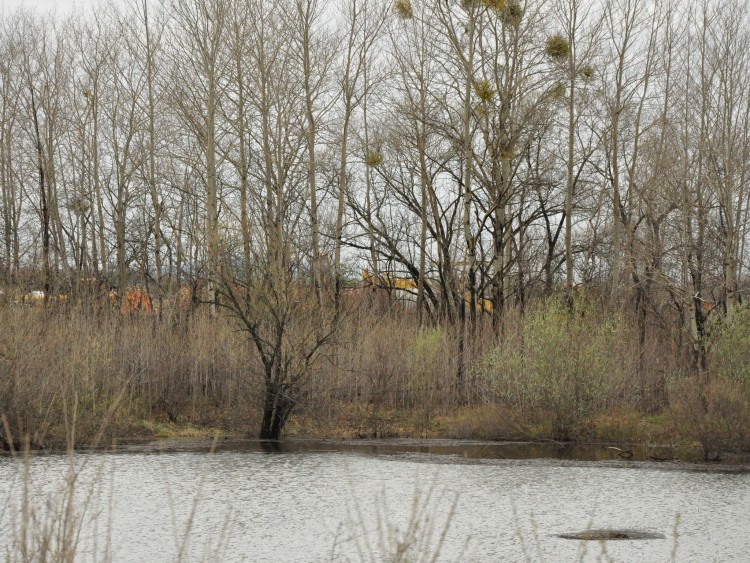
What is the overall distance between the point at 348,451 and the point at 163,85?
14.7 meters

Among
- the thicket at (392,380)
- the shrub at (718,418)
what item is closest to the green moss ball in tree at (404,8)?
the thicket at (392,380)

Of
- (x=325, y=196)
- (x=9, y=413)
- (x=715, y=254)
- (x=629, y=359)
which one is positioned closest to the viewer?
(x=9, y=413)

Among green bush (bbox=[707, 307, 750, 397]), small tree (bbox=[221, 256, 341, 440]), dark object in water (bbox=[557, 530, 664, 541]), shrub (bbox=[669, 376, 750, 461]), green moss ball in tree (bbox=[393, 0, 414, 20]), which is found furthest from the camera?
green moss ball in tree (bbox=[393, 0, 414, 20])

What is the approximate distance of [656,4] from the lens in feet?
100.0

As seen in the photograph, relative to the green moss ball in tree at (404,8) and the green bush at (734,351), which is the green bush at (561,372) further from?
the green moss ball in tree at (404,8)

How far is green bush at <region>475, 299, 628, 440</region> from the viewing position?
1920 cm

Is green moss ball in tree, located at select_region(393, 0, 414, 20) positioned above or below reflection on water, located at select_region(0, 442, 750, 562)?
above

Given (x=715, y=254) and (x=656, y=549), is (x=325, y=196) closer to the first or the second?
(x=715, y=254)

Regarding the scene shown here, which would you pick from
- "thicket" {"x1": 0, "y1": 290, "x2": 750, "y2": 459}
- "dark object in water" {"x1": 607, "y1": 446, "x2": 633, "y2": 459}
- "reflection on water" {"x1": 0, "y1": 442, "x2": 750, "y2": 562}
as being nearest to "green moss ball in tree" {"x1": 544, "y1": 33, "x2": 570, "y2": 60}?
"thicket" {"x1": 0, "y1": 290, "x2": 750, "y2": 459}

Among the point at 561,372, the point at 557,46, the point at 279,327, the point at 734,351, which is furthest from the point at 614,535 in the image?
the point at 557,46

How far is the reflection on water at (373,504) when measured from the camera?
9.25 metres

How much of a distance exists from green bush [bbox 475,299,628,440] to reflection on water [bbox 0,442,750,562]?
226cm

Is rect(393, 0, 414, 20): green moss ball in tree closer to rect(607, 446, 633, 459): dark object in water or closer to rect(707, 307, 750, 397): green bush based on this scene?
rect(707, 307, 750, 397): green bush

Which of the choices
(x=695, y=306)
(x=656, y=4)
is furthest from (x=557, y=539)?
(x=656, y=4)
